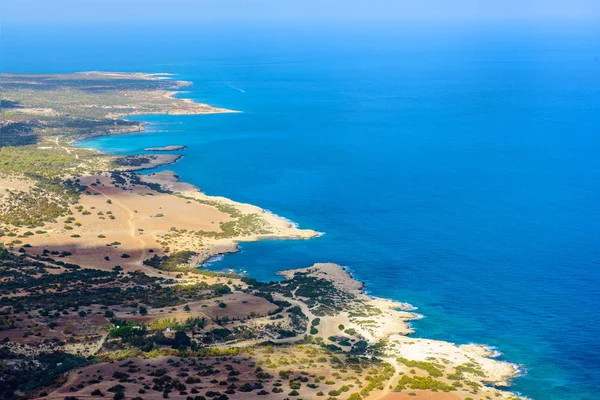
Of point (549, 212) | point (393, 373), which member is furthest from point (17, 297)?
point (549, 212)

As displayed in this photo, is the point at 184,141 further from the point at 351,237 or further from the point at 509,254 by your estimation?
the point at 509,254

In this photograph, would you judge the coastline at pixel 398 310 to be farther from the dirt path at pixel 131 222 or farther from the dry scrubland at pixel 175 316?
the dirt path at pixel 131 222

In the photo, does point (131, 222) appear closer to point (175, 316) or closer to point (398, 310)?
point (175, 316)

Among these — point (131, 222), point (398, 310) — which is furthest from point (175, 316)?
point (131, 222)

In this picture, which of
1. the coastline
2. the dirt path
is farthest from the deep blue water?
the dirt path

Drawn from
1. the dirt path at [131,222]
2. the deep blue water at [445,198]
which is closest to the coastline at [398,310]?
the deep blue water at [445,198]

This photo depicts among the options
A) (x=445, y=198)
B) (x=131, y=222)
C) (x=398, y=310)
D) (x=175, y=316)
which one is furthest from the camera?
(x=445, y=198)

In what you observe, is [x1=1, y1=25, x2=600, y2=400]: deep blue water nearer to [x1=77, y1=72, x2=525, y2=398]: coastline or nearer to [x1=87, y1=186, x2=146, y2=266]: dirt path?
[x1=77, y1=72, x2=525, y2=398]: coastline

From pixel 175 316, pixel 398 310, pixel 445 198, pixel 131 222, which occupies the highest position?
pixel 445 198
